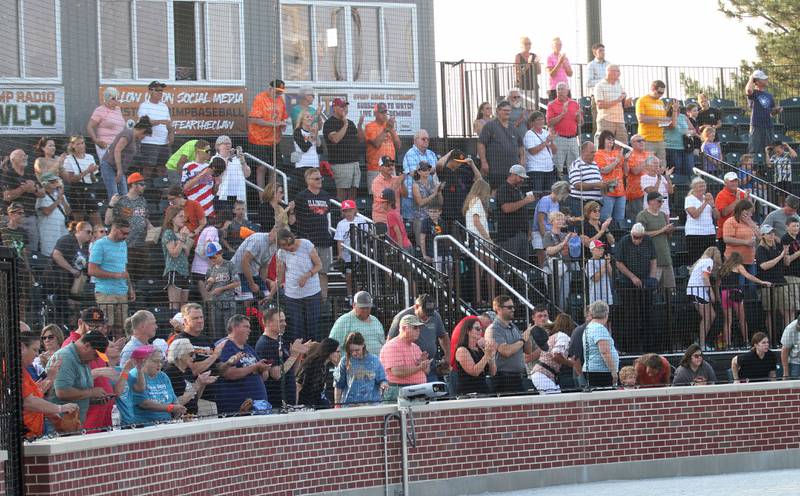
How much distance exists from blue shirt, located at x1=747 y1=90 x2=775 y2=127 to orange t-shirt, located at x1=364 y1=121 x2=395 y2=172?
6082 mm

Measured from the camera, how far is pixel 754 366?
15258mm

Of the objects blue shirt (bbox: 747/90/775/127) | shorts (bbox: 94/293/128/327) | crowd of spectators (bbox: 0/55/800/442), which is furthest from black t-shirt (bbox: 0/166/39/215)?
blue shirt (bbox: 747/90/775/127)

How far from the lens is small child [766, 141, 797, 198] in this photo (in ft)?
69.5

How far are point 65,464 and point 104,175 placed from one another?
4.88m

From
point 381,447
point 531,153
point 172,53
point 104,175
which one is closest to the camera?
point 381,447

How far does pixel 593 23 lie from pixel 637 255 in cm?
630

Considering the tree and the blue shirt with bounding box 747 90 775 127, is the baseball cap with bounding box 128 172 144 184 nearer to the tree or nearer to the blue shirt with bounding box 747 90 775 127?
the blue shirt with bounding box 747 90 775 127

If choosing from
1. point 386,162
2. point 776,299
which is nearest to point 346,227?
point 386,162

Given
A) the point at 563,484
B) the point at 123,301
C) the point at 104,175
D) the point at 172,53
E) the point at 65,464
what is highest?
the point at 172,53

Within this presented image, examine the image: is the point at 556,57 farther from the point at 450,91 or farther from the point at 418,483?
the point at 418,483

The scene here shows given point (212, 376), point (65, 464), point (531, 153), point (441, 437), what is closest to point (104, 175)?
point (212, 376)

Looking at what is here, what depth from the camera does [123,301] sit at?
12.3m

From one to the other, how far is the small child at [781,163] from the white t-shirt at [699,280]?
4.94m

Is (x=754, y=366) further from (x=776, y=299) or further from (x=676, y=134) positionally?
(x=676, y=134)
